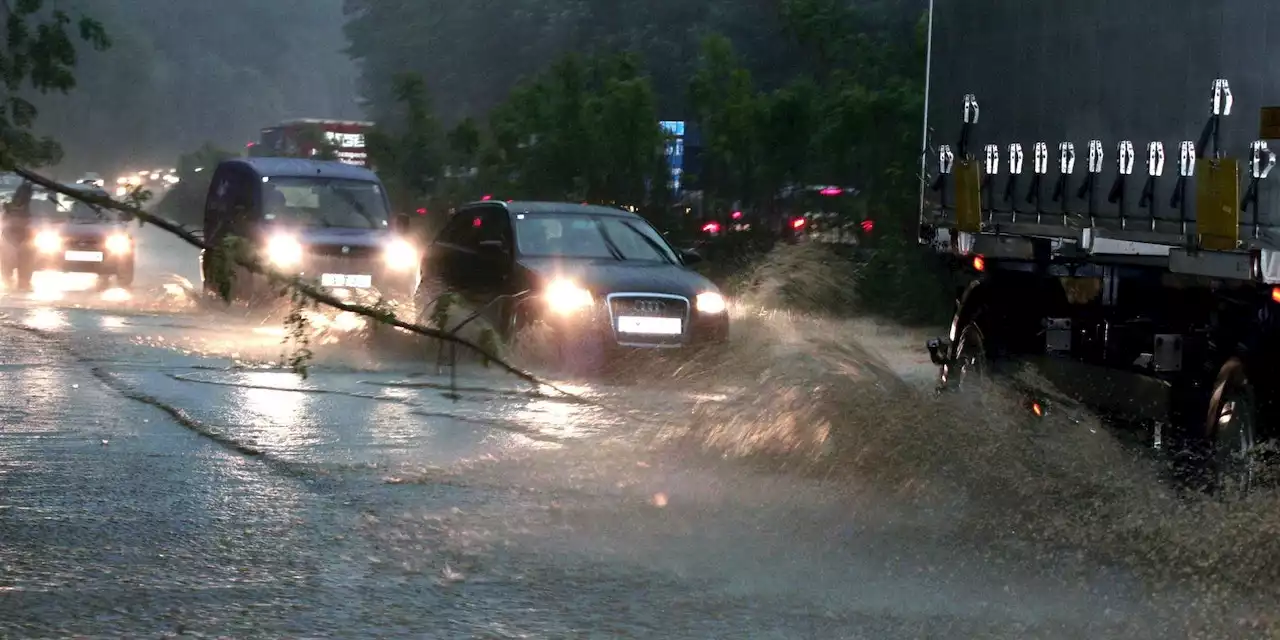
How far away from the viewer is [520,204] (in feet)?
58.4

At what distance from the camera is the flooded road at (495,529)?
6473 mm

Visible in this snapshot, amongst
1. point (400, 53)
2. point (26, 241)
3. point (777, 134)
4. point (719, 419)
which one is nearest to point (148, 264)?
point (26, 241)

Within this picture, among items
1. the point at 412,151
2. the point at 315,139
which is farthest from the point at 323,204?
the point at 315,139

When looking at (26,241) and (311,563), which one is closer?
(311,563)

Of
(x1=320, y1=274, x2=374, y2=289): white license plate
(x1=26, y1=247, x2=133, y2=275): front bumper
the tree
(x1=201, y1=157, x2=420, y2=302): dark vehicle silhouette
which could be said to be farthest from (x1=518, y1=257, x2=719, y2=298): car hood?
the tree

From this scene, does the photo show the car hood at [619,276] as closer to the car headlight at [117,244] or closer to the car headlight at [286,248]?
the car headlight at [286,248]

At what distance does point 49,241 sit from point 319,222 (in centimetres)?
728

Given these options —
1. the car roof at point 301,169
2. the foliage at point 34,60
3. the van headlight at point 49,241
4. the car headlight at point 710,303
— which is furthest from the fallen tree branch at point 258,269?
the van headlight at point 49,241

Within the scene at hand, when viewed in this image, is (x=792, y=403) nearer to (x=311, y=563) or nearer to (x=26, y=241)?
(x=311, y=563)

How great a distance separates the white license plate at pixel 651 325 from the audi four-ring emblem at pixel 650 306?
61 millimetres

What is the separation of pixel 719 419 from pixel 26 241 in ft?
63.0

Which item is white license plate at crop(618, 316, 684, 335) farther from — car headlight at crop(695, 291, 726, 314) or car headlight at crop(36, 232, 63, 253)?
car headlight at crop(36, 232, 63, 253)

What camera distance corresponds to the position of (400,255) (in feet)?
73.0

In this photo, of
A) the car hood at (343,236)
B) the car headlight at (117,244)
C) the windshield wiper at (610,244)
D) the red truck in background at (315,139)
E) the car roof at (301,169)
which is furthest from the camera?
the red truck in background at (315,139)
